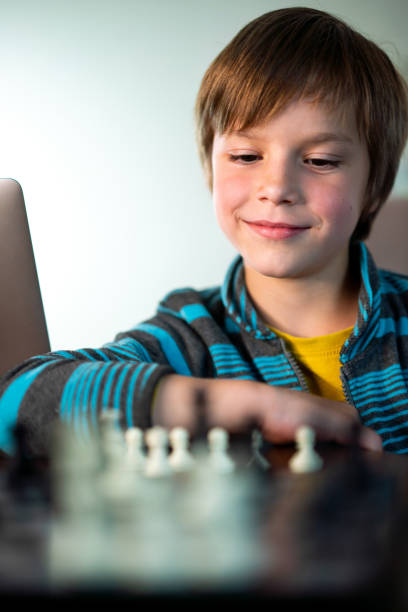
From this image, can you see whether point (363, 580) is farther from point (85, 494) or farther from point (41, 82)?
point (41, 82)

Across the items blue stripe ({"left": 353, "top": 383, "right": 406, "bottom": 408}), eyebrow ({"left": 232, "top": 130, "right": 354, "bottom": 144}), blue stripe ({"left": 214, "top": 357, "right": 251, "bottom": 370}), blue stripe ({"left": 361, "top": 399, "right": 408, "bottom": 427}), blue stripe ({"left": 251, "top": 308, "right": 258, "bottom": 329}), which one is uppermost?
eyebrow ({"left": 232, "top": 130, "right": 354, "bottom": 144})

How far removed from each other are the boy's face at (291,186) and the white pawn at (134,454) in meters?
0.63

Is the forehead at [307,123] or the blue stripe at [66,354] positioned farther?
the forehead at [307,123]

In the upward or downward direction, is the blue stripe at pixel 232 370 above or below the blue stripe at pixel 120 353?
below

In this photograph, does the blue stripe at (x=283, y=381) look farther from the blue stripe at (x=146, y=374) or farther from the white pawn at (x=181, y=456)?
the white pawn at (x=181, y=456)

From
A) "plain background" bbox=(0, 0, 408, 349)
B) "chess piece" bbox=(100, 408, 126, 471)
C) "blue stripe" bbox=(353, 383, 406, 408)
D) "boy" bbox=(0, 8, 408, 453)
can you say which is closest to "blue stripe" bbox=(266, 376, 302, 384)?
"boy" bbox=(0, 8, 408, 453)

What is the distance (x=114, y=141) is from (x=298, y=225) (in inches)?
34.3

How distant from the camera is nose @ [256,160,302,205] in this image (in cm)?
106

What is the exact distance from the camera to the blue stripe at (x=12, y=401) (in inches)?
27.1

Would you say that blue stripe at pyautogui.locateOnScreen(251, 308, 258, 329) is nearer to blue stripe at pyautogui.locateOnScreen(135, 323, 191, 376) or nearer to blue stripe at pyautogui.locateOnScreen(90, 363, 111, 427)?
blue stripe at pyautogui.locateOnScreen(135, 323, 191, 376)

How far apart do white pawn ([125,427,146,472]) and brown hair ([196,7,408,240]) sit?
72 cm

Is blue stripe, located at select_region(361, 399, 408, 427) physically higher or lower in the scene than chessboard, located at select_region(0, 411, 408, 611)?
lower

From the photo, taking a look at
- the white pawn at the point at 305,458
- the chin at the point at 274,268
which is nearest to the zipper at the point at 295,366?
the chin at the point at 274,268

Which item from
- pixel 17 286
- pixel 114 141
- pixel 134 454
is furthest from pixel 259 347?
pixel 114 141
